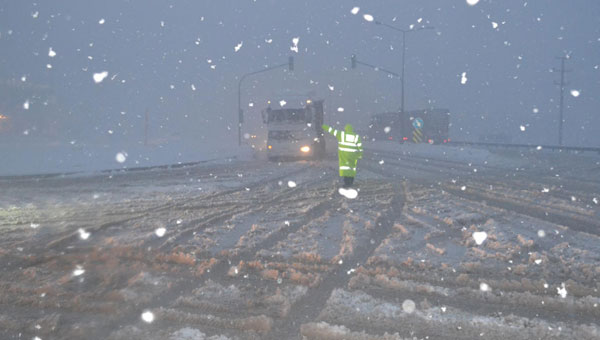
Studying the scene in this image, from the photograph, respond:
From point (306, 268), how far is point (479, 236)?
109 inches

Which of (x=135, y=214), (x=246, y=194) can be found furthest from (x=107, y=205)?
(x=246, y=194)

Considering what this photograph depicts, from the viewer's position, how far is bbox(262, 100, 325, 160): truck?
2498cm

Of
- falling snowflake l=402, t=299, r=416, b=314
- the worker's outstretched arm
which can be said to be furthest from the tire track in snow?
the worker's outstretched arm

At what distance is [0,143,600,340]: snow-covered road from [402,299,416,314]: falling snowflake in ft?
0.06

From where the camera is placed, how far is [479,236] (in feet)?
22.0

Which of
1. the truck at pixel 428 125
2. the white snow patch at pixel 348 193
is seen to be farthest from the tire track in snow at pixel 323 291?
the truck at pixel 428 125

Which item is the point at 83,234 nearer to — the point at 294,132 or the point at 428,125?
the point at 294,132

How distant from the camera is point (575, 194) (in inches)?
442

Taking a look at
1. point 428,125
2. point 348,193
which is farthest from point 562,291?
point 428,125

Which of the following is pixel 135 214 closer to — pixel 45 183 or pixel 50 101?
pixel 45 183

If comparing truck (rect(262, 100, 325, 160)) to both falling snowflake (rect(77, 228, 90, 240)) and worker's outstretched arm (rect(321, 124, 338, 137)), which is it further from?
falling snowflake (rect(77, 228, 90, 240))

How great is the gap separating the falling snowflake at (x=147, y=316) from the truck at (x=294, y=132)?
68.6ft

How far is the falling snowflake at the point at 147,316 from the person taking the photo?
3961 mm

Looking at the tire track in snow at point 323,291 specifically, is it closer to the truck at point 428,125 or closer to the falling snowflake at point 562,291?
the falling snowflake at point 562,291
